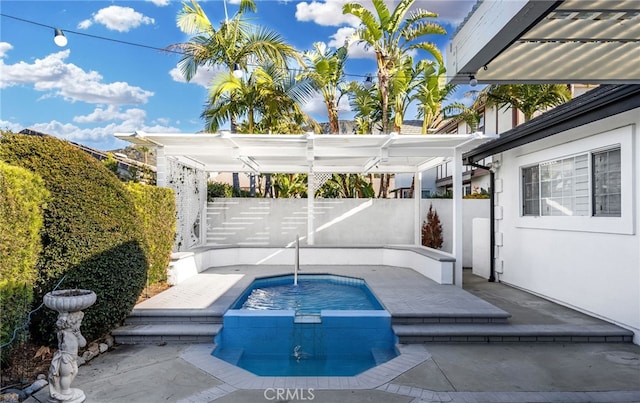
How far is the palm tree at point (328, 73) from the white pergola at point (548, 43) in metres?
11.5

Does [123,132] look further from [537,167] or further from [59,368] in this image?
[537,167]

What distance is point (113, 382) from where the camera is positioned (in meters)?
4.97

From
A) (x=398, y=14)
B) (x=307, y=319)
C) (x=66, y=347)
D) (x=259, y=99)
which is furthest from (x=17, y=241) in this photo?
(x=398, y=14)

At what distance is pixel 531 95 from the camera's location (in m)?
15.1

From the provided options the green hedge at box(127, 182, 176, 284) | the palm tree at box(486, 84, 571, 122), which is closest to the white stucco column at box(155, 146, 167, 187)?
the green hedge at box(127, 182, 176, 284)

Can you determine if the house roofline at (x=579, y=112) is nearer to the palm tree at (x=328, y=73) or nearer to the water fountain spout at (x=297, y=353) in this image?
the water fountain spout at (x=297, y=353)

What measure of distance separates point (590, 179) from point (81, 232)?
29.0 ft

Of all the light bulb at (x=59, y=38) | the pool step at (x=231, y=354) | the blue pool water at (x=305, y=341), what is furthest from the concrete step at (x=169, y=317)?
the light bulb at (x=59, y=38)

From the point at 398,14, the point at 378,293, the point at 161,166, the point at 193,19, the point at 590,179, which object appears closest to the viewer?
the point at 590,179

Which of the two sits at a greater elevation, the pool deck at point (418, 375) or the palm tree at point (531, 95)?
the palm tree at point (531, 95)

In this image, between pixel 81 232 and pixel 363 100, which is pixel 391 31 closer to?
pixel 363 100

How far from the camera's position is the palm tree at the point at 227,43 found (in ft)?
43.7

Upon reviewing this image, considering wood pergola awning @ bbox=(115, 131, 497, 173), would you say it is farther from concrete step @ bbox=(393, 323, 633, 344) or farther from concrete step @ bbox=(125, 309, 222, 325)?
concrete step @ bbox=(393, 323, 633, 344)

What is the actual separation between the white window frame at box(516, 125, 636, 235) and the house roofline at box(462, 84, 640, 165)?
1.42ft
